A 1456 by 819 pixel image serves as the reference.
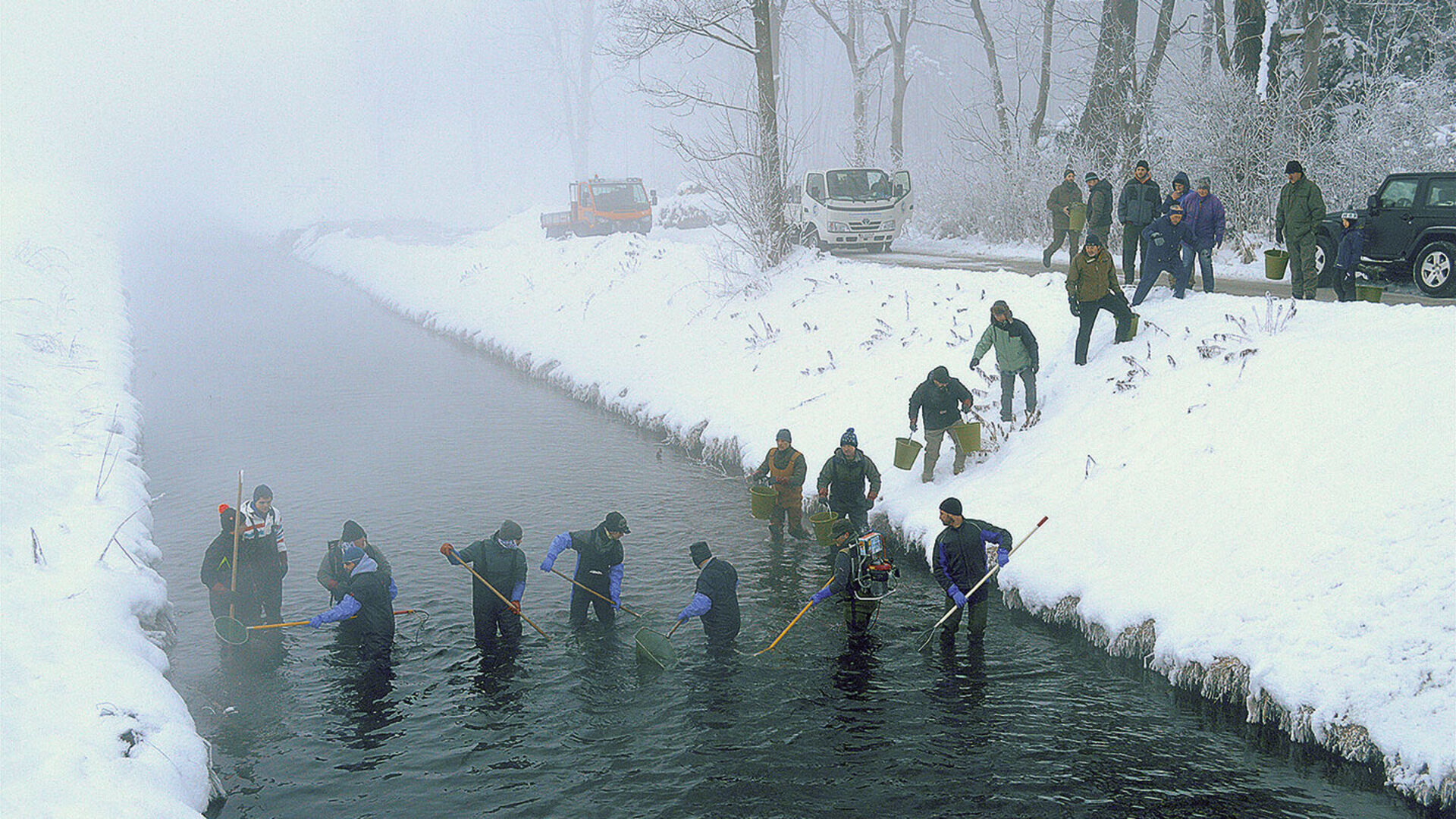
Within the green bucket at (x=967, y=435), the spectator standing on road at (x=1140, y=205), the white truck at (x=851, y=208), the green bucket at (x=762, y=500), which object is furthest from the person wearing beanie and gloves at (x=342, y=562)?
the white truck at (x=851, y=208)

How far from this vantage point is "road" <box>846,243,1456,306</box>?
48.2 ft

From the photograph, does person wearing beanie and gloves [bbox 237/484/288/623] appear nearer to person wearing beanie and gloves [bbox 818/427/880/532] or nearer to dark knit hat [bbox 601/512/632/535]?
dark knit hat [bbox 601/512/632/535]

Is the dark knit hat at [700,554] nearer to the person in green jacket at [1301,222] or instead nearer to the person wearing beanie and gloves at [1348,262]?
the person in green jacket at [1301,222]

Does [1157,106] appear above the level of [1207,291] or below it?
above

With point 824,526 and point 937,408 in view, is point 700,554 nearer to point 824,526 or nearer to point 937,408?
point 824,526

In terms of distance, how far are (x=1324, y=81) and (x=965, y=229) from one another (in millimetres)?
10421

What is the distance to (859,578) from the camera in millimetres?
10641

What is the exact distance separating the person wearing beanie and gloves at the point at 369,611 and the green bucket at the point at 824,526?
5.19 m

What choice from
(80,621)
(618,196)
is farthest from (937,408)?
(618,196)

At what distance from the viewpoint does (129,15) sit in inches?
5482

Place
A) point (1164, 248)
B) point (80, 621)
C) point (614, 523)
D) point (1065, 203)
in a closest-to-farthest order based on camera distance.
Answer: point (80, 621) < point (614, 523) < point (1164, 248) < point (1065, 203)

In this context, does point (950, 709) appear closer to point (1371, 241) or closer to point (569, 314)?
point (1371, 241)

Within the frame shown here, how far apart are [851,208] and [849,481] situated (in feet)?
47.8

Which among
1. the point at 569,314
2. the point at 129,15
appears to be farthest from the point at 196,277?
the point at 129,15
